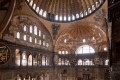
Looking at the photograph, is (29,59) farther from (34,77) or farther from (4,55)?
(4,55)

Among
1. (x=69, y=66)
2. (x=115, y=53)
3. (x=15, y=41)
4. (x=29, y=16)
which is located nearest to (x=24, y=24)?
(x=29, y=16)

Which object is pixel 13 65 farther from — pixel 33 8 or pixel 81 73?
pixel 81 73

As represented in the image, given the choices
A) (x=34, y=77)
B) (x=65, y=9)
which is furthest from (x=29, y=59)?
(x=65, y=9)

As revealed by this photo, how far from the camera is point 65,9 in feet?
150

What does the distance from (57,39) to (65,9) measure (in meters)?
6.69

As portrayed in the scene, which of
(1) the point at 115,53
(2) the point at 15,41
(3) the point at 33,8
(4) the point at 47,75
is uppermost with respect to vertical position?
(3) the point at 33,8

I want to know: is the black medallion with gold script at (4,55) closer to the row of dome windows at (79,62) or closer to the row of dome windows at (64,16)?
the row of dome windows at (64,16)

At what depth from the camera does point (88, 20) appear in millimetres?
43062

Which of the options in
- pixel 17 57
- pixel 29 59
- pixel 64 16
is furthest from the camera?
pixel 64 16

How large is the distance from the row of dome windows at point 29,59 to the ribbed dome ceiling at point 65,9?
8294 mm

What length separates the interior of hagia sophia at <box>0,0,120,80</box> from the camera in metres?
32.2

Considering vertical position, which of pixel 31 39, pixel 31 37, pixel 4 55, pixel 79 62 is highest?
pixel 31 37

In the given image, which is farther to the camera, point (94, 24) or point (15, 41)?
point (94, 24)

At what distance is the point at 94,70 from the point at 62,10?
14.9m
